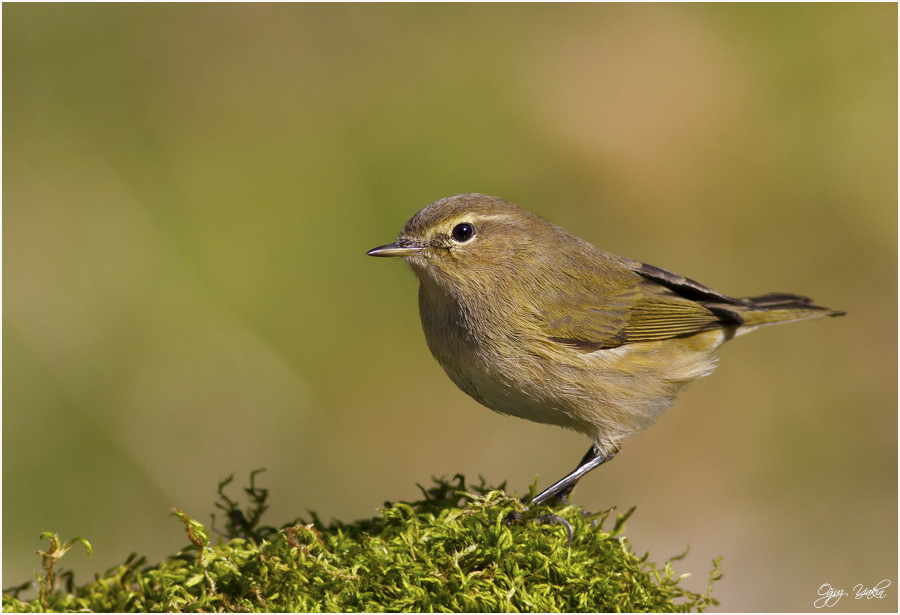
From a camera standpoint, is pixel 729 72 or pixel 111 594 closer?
pixel 111 594

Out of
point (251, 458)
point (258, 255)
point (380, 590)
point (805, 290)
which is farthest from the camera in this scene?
point (805, 290)

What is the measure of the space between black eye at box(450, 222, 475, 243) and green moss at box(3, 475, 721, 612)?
1601 mm

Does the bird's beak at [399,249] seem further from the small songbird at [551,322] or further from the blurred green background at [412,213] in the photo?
the blurred green background at [412,213]

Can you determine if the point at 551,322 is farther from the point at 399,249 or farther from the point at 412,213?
the point at 412,213

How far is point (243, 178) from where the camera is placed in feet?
28.0

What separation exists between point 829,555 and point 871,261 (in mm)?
3472

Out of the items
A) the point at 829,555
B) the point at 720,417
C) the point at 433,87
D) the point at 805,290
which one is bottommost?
the point at 829,555

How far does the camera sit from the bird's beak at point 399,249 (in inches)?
172

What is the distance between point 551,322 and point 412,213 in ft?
13.7

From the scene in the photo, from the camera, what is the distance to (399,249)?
14.5 ft

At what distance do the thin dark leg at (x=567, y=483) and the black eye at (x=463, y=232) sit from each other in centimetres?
149

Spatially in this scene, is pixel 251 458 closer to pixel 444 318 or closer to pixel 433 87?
pixel 444 318

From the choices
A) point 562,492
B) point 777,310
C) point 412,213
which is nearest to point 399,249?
point 562,492

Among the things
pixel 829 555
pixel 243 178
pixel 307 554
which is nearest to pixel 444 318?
pixel 307 554
